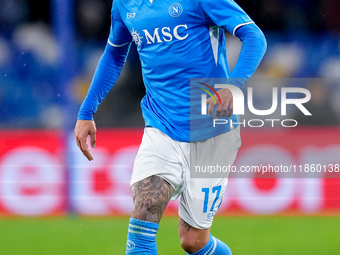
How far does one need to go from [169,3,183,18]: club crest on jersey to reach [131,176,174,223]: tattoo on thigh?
2.58 feet

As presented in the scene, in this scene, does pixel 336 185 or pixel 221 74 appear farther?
pixel 336 185

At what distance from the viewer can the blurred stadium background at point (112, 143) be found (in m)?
6.03

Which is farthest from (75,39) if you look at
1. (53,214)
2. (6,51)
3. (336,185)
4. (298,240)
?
(298,240)

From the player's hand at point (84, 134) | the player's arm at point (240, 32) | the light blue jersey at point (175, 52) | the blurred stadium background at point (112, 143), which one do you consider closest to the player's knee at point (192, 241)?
the light blue jersey at point (175, 52)

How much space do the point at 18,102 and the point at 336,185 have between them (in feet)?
13.0

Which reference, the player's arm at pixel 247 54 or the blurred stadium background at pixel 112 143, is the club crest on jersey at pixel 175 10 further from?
the blurred stadium background at pixel 112 143

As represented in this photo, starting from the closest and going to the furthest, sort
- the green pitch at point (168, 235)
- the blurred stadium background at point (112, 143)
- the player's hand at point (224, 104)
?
1. the player's hand at point (224, 104)
2. the green pitch at point (168, 235)
3. the blurred stadium background at point (112, 143)

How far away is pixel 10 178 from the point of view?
7.13 meters

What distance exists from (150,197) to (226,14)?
0.91 metres

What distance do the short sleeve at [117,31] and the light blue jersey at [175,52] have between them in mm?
151

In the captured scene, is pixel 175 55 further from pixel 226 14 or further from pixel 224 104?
pixel 224 104

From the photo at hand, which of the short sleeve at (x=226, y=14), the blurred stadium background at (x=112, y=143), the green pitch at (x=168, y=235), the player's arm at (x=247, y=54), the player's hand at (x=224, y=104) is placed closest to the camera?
the player's hand at (x=224, y=104)

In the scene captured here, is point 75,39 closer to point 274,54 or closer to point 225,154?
point 274,54

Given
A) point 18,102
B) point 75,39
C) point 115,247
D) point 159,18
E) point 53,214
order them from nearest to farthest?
point 159,18, point 115,247, point 53,214, point 18,102, point 75,39
